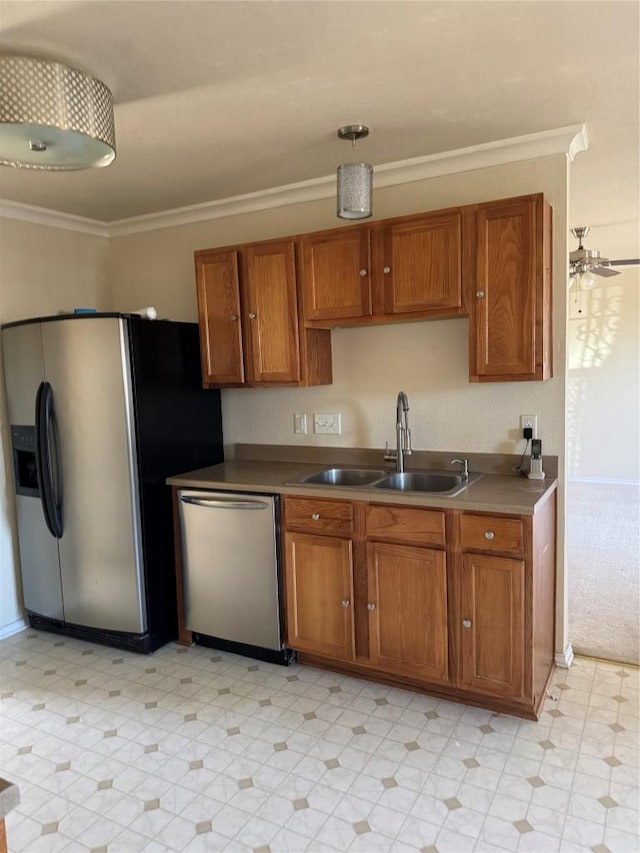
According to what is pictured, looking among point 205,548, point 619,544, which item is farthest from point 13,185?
point 619,544

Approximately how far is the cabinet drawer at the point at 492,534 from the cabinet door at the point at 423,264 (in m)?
0.94

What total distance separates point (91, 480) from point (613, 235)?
4.78 m

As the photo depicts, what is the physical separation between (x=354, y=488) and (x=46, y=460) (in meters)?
1.66

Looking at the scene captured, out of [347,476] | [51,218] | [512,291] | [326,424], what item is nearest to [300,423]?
[326,424]

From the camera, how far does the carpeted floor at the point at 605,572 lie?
2.99 m

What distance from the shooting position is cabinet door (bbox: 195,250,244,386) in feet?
10.1

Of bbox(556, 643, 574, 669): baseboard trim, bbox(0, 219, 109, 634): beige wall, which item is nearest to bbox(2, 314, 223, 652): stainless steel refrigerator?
bbox(0, 219, 109, 634): beige wall

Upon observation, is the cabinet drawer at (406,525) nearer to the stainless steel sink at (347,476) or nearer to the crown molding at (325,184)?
the stainless steel sink at (347,476)

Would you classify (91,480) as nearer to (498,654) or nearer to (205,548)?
(205,548)

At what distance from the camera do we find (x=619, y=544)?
14.6 ft

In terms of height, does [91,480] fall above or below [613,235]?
below

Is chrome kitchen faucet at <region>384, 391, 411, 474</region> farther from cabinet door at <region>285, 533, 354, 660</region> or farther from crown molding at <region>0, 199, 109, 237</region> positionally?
crown molding at <region>0, 199, 109, 237</region>

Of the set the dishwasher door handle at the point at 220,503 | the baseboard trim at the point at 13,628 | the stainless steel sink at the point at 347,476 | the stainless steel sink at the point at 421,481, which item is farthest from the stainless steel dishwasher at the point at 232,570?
the baseboard trim at the point at 13,628

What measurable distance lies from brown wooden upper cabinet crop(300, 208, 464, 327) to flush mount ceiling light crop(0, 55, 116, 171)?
111cm
